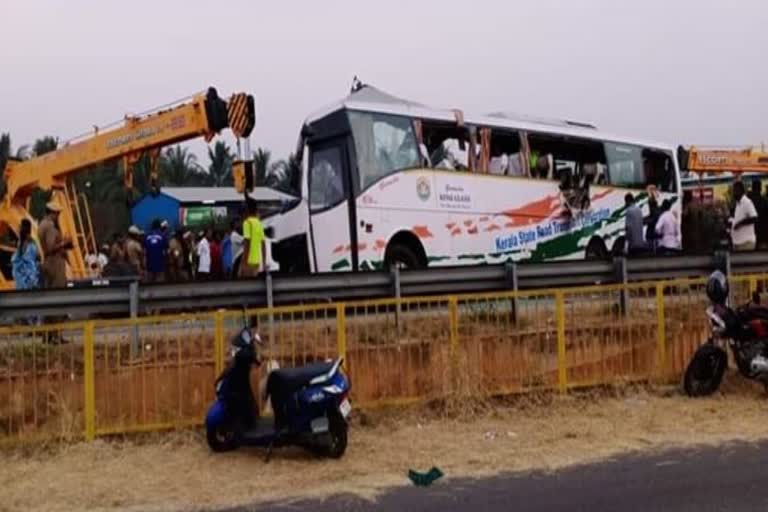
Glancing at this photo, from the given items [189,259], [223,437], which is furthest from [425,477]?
[189,259]

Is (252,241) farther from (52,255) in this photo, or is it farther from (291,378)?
(291,378)

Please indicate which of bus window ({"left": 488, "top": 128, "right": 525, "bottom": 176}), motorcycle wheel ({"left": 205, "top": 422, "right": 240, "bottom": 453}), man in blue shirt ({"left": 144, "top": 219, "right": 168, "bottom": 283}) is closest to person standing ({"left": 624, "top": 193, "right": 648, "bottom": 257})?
bus window ({"left": 488, "top": 128, "right": 525, "bottom": 176})

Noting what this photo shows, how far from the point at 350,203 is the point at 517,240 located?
426cm

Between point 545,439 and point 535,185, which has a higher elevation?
point 535,185

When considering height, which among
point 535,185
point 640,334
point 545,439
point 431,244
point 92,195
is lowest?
point 545,439

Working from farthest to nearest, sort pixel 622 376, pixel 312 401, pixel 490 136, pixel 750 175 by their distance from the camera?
pixel 750 175, pixel 490 136, pixel 622 376, pixel 312 401

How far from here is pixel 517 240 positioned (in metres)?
18.6

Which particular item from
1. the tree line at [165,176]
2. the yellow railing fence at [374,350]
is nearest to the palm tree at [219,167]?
the tree line at [165,176]

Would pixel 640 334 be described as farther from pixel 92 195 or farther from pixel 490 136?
pixel 92 195

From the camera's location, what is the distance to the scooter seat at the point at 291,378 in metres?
8.01

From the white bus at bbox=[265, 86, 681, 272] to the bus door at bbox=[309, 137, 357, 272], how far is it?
0.02m

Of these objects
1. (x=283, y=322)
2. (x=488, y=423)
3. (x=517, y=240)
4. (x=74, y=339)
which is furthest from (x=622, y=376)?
(x=517, y=240)

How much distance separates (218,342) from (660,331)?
4779mm

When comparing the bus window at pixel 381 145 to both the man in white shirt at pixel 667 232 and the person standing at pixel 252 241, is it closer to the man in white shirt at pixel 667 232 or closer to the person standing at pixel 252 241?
the person standing at pixel 252 241
